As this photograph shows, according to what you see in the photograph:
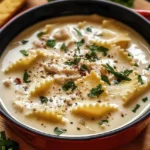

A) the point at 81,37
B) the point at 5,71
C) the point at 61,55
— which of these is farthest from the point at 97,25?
the point at 5,71

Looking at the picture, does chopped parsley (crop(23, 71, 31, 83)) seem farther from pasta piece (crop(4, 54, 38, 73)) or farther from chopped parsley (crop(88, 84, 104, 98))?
chopped parsley (crop(88, 84, 104, 98))

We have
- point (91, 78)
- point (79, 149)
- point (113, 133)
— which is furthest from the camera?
point (91, 78)

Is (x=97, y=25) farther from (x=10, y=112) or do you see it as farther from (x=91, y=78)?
(x=10, y=112)

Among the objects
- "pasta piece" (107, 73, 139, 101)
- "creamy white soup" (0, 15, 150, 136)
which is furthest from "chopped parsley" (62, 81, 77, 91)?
"pasta piece" (107, 73, 139, 101)

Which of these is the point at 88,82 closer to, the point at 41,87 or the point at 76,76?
the point at 76,76

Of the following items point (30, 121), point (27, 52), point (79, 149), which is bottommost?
point (79, 149)
